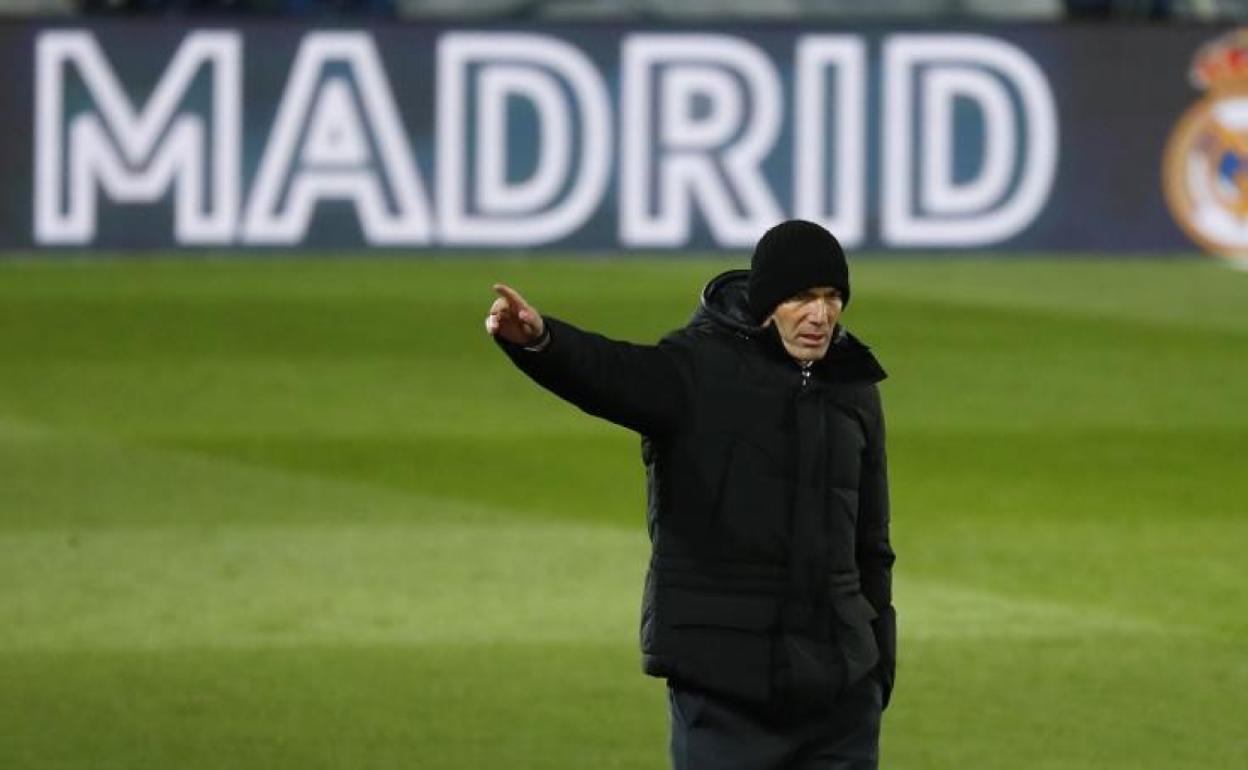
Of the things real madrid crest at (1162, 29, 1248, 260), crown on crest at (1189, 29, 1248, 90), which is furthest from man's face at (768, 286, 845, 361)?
crown on crest at (1189, 29, 1248, 90)

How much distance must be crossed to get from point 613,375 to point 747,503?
1.03ft

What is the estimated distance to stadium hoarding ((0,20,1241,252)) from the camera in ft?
58.9

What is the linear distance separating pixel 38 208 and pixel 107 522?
7.52 metres

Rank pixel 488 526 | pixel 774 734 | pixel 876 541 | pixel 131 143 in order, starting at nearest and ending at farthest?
pixel 774 734 < pixel 876 541 < pixel 488 526 < pixel 131 143

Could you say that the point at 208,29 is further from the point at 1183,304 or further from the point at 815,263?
the point at 815,263

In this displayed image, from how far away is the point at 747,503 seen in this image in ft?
16.4

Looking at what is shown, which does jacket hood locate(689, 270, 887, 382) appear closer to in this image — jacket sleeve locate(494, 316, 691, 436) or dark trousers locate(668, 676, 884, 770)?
jacket sleeve locate(494, 316, 691, 436)

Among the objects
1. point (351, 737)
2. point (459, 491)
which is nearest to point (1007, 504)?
point (459, 491)

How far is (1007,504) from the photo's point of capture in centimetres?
1116

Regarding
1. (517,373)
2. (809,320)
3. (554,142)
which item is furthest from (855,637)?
(554,142)

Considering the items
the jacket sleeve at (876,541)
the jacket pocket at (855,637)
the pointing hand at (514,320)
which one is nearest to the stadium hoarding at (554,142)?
the jacket sleeve at (876,541)

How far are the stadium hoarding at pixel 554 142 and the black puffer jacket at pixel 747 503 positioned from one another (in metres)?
13.1

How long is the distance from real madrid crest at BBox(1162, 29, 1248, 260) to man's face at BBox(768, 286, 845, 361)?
1382cm

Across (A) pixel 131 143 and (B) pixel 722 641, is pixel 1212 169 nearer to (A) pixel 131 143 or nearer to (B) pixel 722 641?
(A) pixel 131 143
